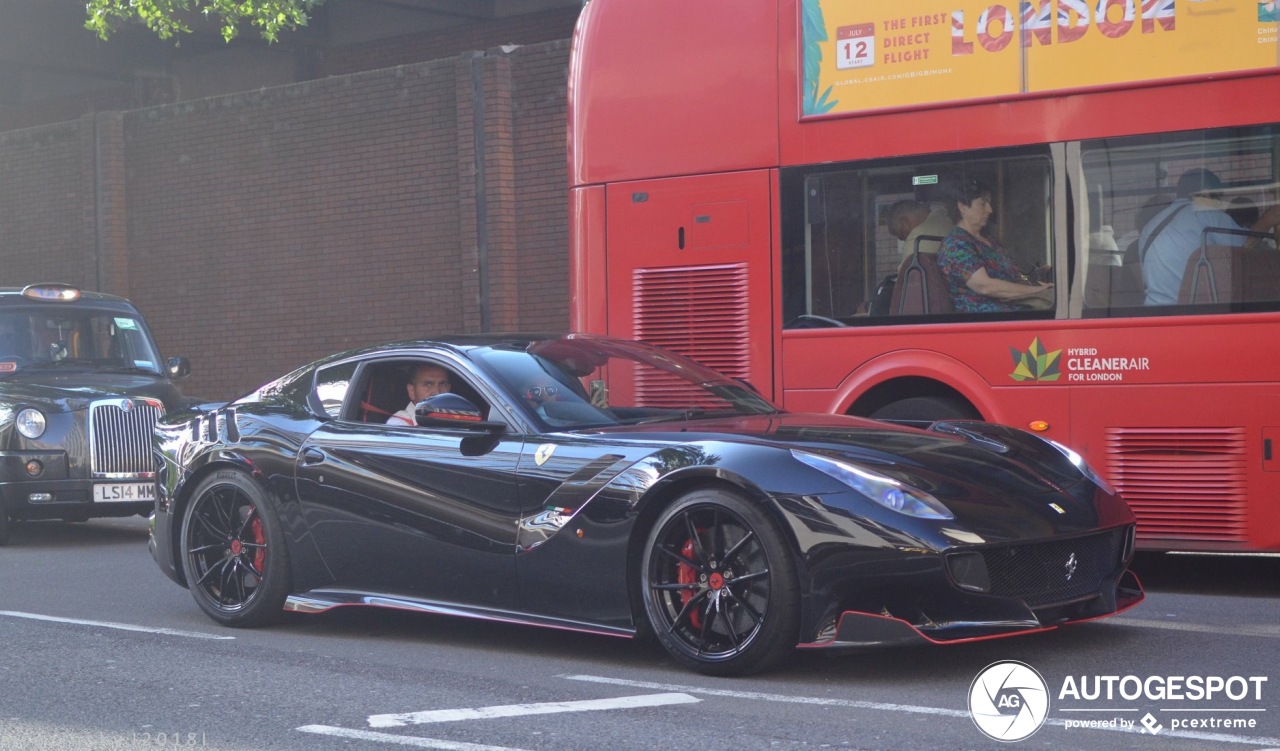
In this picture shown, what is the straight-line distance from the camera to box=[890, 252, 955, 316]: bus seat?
8.05 meters

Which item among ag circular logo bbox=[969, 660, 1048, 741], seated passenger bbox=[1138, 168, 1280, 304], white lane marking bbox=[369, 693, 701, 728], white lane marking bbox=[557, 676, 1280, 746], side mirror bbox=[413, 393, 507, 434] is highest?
seated passenger bbox=[1138, 168, 1280, 304]

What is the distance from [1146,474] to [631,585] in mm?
3283

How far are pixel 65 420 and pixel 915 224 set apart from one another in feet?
21.3

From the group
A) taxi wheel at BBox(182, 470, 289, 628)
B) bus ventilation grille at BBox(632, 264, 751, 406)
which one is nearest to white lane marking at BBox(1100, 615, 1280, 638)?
bus ventilation grille at BBox(632, 264, 751, 406)

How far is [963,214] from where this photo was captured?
26.3 ft

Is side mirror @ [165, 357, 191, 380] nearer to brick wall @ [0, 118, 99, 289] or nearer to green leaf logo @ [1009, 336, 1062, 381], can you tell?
green leaf logo @ [1009, 336, 1062, 381]

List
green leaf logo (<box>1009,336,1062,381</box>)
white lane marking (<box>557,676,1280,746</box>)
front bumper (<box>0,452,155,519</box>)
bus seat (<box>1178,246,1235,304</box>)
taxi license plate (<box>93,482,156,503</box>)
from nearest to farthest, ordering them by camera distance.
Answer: white lane marking (<box>557,676,1280,746</box>) < bus seat (<box>1178,246,1235,304</box>) < green leaf logo (<box>1009,336,1062,381</box>) < front bumper (<box>0,452,155,519</box>) < taxi license plate (<box>93,482,156,503</box>)

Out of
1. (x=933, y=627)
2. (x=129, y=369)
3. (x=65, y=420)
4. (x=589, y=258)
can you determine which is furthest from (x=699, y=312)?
(x=129, y=369)

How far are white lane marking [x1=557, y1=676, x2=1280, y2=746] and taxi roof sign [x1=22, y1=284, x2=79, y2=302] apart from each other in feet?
26.4

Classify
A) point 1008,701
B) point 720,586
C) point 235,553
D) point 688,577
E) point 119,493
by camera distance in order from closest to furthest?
point 1008,701, point 720,586, point 688,577, point 235,553, point 119,493

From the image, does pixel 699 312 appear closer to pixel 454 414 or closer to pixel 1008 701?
pixel 454 414

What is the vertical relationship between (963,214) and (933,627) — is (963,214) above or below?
above

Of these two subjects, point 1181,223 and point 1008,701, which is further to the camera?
point 1181,223

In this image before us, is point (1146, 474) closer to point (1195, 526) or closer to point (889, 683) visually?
point (1195, 526)
